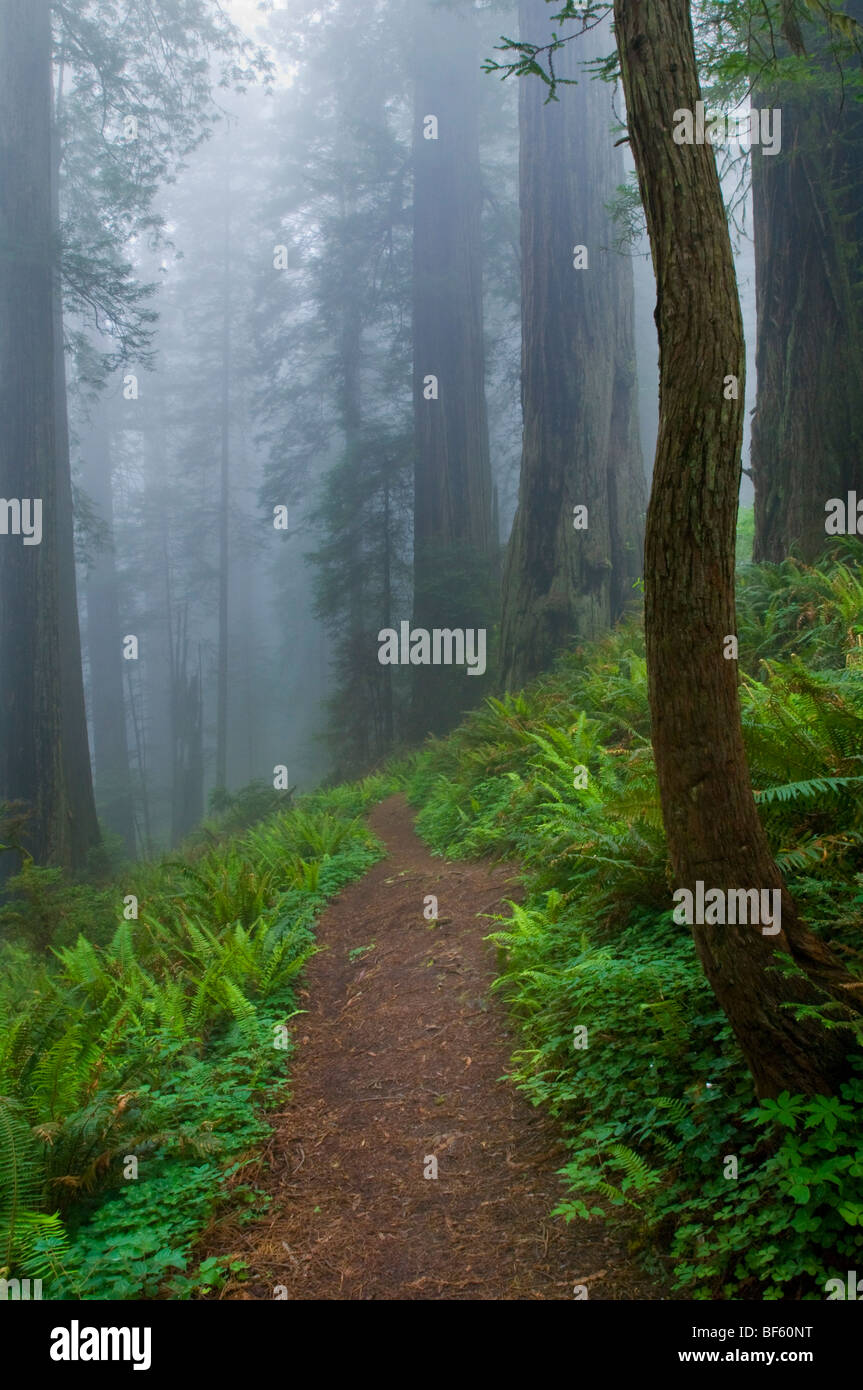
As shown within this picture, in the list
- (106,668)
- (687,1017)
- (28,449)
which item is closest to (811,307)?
(687,1017)

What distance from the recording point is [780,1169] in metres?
2.41

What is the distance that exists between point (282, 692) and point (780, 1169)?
144 feet

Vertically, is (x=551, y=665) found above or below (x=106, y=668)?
below

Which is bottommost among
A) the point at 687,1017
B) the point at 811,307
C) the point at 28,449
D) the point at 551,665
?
the point at 687,1017

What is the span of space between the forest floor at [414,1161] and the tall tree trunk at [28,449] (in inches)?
302

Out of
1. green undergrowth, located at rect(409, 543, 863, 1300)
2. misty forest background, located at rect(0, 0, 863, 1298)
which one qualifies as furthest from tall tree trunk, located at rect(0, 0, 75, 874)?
green undergrowth, located at rect(409, 543, 863, 1300)

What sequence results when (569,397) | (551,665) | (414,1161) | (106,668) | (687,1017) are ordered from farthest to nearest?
Result: (106,668) < (569,397) < (551,665) < (414,1161) < (687,1017)

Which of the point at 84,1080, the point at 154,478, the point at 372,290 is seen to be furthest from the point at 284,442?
the point at 84,1080

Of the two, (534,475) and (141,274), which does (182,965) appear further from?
(141,274)

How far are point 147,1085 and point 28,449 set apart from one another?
421 inches

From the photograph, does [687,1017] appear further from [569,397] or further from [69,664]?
[69,664]

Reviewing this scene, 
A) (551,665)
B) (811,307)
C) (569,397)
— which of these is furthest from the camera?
(569,397)

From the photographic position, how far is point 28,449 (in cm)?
1184

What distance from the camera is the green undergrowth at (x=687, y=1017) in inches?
91.6
